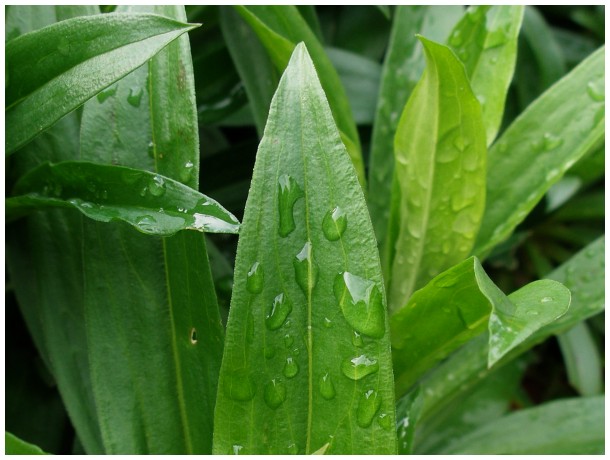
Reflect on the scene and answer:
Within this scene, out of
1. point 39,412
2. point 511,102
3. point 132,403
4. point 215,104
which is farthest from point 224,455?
point 511,102

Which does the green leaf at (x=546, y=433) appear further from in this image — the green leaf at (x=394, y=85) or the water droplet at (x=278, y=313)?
the water droplet at (x=278, y=313)

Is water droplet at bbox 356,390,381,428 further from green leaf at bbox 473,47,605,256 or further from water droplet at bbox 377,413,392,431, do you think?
green leaf at bbox 473,47,605,256

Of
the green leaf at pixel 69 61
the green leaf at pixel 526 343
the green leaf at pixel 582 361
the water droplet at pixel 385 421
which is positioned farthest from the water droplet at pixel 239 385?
the green leaf at pixel 582 361

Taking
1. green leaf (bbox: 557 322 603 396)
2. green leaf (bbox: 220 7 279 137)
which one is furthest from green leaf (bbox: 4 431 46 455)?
green leaf (bbox: 557 322 603 396)

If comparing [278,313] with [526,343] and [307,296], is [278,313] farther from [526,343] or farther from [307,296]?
[526,343]

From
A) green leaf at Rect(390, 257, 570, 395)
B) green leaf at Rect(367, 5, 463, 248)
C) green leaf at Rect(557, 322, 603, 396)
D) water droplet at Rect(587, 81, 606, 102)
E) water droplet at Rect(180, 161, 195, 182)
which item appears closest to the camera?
green leaf at Rect(390, 257, 570, 395)

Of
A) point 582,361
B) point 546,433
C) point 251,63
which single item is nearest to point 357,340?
point 251,63
